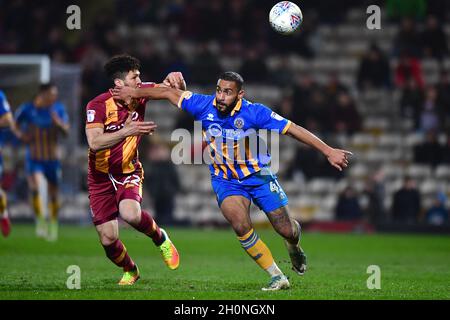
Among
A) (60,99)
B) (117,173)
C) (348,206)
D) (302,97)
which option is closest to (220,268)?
(117,173)

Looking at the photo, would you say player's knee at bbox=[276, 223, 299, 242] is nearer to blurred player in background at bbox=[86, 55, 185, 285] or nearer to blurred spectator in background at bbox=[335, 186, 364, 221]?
blurred player in background at bbox=[86, 55, 185, 285]

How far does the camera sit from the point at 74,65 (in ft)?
78.1

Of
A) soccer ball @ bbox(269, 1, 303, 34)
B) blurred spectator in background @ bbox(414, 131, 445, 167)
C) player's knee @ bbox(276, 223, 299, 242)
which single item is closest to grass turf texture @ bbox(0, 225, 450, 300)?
player's knee @ bbox(276, 223, 299, 242)

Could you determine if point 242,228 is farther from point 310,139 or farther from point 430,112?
point 430,112

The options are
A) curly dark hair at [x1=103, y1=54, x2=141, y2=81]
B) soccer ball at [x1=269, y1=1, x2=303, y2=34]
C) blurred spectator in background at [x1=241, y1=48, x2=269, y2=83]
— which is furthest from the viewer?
blurred spectator in background at [x1=241, y1=48, x2=269, y2=83]

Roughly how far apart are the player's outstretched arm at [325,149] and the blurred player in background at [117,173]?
156 centimetres

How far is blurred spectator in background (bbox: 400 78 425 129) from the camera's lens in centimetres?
2156

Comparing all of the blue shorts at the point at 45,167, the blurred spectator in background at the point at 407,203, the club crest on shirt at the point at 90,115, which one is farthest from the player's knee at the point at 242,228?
the blurred spectator in background at the point at 407,203

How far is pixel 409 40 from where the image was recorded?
22.5 m

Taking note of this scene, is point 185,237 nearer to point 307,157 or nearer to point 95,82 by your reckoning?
point 307,157

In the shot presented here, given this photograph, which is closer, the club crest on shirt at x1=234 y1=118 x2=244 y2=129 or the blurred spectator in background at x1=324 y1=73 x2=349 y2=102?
the club crest on shirt at x1=234 y1=118 x2=244 y2=129

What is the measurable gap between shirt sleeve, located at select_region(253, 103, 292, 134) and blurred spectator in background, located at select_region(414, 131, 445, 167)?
12.0 metres

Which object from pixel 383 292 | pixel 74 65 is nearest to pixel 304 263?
pixel 383 292

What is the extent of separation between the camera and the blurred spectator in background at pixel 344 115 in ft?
71.3
